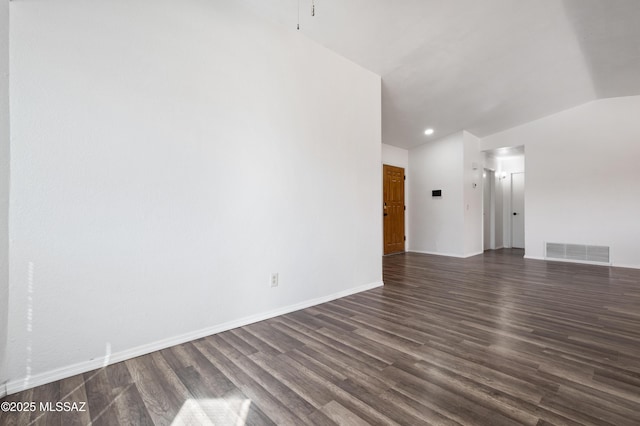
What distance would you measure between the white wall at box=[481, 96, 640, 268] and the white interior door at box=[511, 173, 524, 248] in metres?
2.06

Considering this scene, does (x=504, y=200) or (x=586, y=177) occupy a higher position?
(x=586, y=177)

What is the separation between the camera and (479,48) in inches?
142

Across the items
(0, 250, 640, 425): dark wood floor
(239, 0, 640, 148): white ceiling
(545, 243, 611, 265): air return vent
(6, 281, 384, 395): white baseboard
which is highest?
(239, 0, 640, 148): white ceiling

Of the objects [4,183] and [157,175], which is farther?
[157,175]

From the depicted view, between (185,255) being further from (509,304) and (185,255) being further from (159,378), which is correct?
(509,304)

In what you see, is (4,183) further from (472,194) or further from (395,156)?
(472,194)

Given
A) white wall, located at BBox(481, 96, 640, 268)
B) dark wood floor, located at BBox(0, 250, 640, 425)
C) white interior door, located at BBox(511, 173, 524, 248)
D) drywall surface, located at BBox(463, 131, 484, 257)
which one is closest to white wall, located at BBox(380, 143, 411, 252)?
drywall surface, located at BBox(463, 131, 484, 257)

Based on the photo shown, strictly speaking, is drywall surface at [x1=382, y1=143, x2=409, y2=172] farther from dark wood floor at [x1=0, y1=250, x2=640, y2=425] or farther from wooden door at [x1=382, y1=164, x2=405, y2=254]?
dark wood floor at [x1=0, y1=250, x2=640, y2=425]

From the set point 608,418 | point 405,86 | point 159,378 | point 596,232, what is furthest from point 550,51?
point 159,378

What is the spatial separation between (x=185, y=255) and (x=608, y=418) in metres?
2.82

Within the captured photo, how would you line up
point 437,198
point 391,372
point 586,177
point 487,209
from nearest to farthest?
1. point 391,372
2. point 586,177
3. point 437,198
4. point 487,209

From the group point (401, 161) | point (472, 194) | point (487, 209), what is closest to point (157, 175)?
point (401, 161)

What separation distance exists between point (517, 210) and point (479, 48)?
249 inches

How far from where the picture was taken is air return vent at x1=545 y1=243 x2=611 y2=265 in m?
5.55
